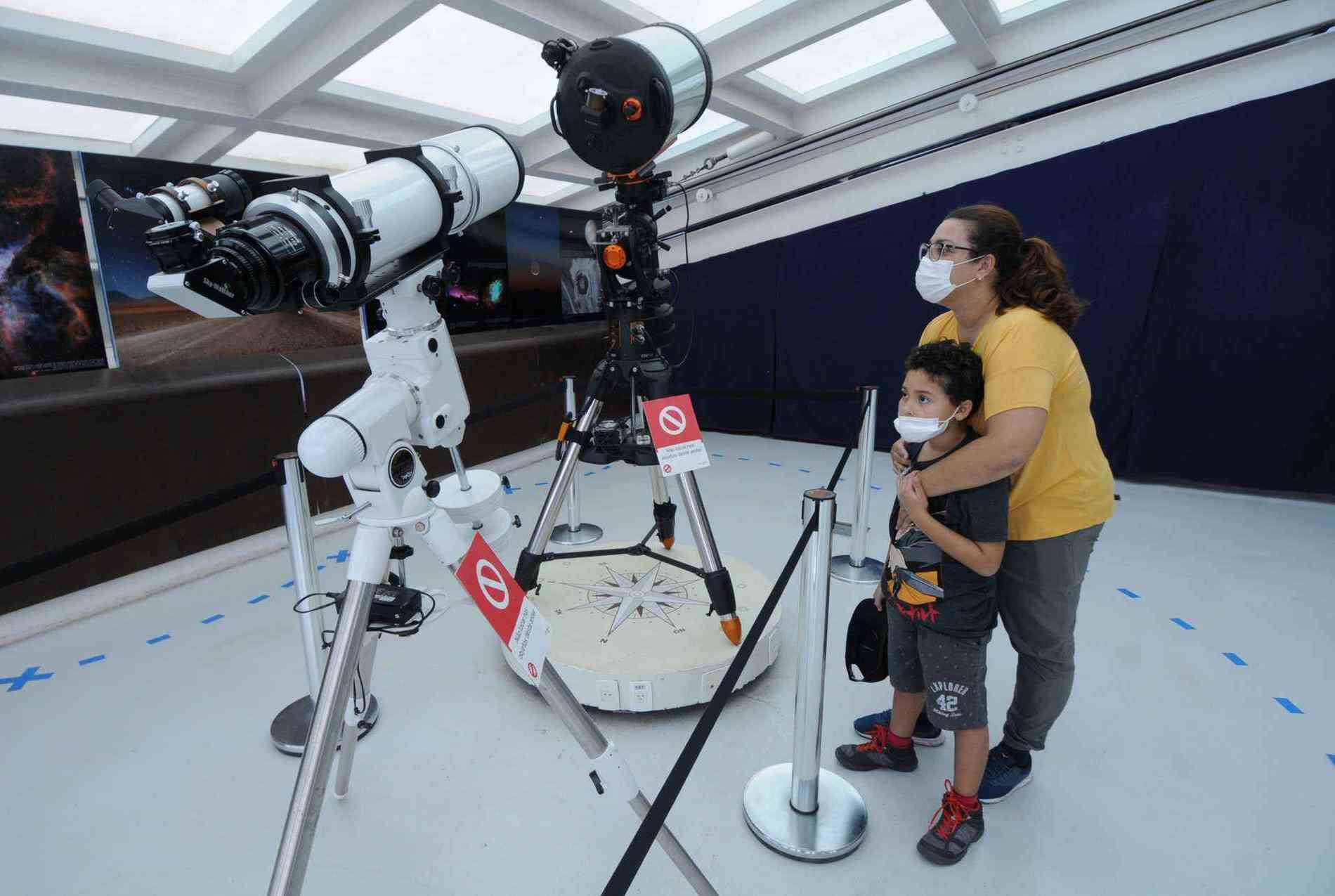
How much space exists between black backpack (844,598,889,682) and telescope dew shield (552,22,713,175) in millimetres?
1345

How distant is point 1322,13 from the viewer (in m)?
3.39

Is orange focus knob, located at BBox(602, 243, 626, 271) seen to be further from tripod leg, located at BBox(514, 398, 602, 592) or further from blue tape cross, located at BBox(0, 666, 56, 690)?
blue tape cross, located at BBox(0, 666, 56, 690)

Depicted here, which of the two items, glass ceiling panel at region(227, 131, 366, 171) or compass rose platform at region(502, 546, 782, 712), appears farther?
glass ceiling panel at region(227, 131, 366, 171)

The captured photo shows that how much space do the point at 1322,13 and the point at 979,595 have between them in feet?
14.4

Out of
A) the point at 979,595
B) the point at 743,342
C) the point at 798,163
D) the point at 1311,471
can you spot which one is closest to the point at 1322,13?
the point at 1311,471

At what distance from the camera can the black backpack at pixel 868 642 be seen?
1565 mm

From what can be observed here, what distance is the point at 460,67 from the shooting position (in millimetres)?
3465

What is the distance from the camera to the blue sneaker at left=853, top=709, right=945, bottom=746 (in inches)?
72.7

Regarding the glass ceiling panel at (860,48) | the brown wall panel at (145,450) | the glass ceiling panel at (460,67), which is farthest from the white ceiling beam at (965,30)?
the brown wall panel at (145,450)

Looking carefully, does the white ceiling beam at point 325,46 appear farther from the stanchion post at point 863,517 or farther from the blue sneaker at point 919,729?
the blue sneaker at point 919,729

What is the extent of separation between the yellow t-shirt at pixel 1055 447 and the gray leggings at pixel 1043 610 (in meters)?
0.05

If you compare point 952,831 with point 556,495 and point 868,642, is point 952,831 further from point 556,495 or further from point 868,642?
point 556,495

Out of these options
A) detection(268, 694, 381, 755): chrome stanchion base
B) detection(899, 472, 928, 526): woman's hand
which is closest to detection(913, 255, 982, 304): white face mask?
detection(899, 472, 928, 526): woman's hand

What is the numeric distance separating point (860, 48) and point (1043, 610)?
13.2 feet
